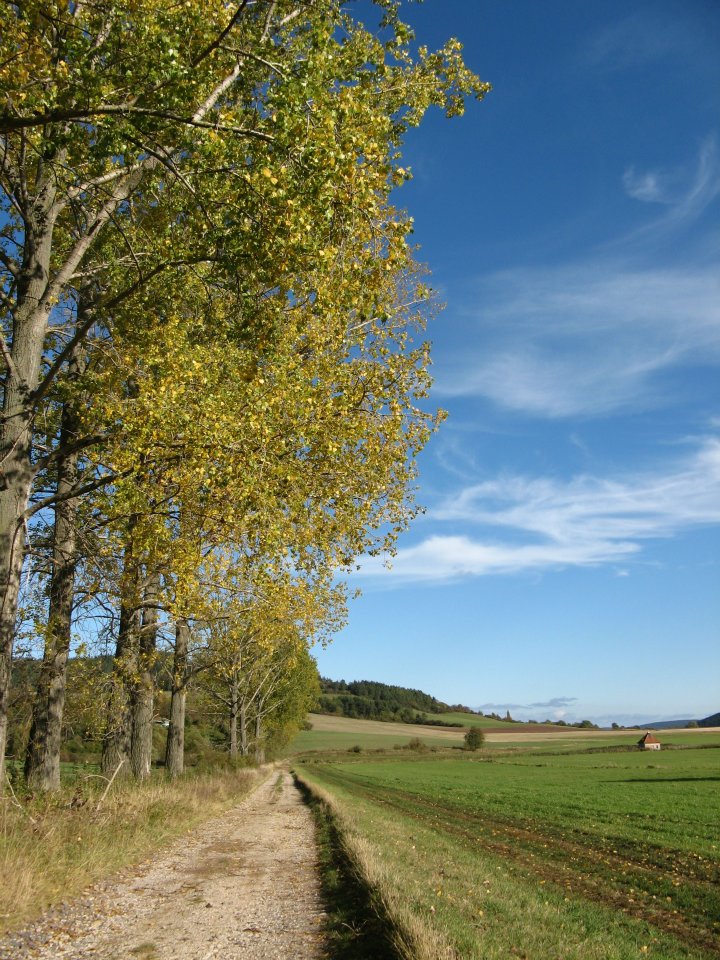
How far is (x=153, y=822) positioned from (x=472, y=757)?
83441 mm

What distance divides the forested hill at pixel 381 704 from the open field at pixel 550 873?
12161cm

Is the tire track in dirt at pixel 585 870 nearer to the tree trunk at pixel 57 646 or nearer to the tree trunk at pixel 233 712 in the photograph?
the tree trunk at pixel 57 646

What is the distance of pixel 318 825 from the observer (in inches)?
668

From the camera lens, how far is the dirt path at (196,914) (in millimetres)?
6555

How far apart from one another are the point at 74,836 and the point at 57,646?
4.34 meters

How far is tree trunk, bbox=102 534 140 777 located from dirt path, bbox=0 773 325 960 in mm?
3982

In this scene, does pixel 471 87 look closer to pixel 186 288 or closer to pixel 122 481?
pixel 186 288

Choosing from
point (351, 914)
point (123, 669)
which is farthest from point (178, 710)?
point (351, 914)

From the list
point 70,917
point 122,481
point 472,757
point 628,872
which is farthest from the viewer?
point 472,757

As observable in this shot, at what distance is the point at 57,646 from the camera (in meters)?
13.1

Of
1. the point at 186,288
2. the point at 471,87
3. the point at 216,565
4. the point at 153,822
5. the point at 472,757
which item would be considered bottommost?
the point at 472,757

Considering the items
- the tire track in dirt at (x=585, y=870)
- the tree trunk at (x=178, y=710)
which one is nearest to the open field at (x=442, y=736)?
the tree trunk at (x=178, y=710)

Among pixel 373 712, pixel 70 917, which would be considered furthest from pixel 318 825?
pixel 373 712

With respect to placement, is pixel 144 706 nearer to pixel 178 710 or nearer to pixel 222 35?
pixel 178 710
